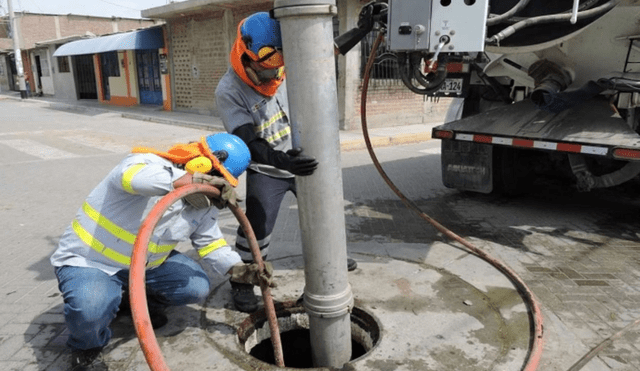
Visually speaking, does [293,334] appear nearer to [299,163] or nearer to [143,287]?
[299,163]

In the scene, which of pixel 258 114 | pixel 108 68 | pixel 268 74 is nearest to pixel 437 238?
pixel 258 114

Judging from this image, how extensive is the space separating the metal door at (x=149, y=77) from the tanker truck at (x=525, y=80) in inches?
537

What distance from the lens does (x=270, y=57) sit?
8.44 ft

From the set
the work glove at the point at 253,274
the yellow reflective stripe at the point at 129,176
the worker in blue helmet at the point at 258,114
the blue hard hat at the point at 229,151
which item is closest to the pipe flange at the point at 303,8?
the worker in blue helmet at the point at 258,114

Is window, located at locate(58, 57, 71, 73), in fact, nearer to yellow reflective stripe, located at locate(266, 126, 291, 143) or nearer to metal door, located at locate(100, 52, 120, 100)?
metal door, located at locate(100, 52, 120, 100)

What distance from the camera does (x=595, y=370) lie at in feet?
7.84

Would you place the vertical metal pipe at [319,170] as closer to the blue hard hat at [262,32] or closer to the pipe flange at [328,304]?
the pipe flange at [328,304]

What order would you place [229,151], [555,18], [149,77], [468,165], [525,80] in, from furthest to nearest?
[149,77], [468,165], [525,80], [555,18], [229,151]

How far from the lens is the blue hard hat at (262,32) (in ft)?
8.14

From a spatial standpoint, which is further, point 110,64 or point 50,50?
point 50,50

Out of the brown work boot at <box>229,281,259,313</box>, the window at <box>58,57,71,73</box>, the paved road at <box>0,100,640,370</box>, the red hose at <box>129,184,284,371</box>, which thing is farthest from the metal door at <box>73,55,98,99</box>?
the red hose at <box>129,184,284,371</box>

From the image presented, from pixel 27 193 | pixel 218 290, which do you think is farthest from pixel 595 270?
pixel 27 193

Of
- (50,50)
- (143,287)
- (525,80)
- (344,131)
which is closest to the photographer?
(143,287)

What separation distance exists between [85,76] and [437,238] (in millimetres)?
22432
